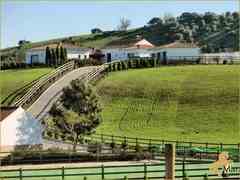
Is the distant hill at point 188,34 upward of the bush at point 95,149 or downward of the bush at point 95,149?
upward

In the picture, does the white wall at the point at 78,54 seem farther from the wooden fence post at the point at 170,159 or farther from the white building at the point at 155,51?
the wooden fence post at the point at 170,159

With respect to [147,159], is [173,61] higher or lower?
higher

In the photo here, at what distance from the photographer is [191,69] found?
72.4 metres

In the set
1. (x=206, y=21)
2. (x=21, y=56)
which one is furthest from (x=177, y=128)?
(x=206, y=21)

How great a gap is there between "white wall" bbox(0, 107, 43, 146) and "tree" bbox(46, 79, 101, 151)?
1.40 m

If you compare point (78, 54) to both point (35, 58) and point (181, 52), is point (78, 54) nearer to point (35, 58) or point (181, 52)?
point (35, 58)

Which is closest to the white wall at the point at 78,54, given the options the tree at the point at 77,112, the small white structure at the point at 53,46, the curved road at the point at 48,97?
the small white structure at the point at 53,46

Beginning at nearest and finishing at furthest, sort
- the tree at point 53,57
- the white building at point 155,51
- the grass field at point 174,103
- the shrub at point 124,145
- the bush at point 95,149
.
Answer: the bush at point 95,149 < the shrub at point 124,145 < the grass field at point 174,103 < the tree at point 53,57 < the white building at point 155,51

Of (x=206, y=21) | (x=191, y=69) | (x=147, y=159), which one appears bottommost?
(x=147, y=159)

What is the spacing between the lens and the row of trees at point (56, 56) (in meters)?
84.2

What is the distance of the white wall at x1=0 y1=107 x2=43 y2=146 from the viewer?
43500 millimetres

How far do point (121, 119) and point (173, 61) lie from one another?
26050mm

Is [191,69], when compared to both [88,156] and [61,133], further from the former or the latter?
[88,156]

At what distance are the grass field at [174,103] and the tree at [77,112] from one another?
5.93m
